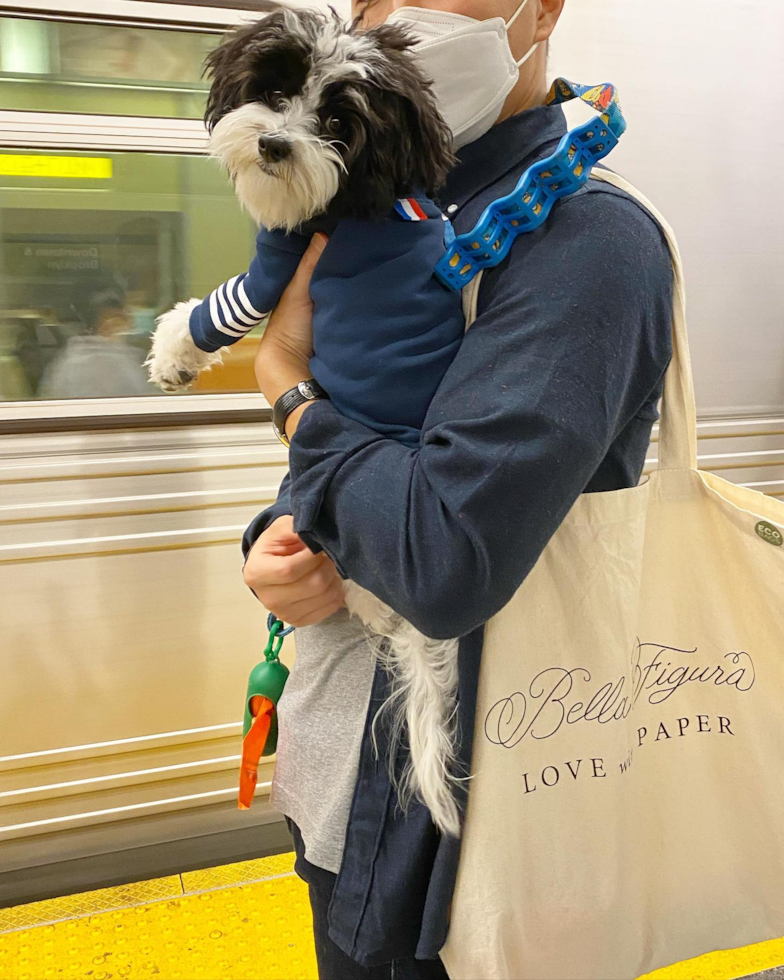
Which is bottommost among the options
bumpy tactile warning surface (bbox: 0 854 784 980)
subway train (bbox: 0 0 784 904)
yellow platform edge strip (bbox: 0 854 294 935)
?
yellow platform edge strip (bbox: 0 854 294 935)

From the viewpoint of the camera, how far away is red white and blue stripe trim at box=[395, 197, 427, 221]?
2.46 ft

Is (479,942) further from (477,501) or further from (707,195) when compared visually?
(707,195)

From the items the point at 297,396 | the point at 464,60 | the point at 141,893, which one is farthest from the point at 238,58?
the point at 141,893

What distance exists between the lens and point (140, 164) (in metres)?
1.90

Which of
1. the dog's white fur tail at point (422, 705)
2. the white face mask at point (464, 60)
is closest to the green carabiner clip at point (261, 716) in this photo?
the dog's white fur tail at point (422, 705)

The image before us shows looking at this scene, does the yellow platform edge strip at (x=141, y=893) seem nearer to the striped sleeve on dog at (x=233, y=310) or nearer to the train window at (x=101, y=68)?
the striped sleeve on dog at (x=233, y=310)

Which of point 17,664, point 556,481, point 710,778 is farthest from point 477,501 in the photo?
point 17,664

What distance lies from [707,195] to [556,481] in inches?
79.2

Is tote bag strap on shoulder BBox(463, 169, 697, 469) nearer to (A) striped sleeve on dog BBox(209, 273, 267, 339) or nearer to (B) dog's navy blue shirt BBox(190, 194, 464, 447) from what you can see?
(B) dog's navy blue shirt BBox(190, 194, 464, 447)

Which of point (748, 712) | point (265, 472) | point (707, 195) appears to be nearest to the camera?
point (748, 712)

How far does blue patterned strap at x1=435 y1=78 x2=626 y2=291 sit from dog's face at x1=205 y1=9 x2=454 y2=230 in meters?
0.10

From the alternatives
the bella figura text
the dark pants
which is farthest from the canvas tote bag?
the dark pants

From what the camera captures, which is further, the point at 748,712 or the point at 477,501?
the point at 748,712

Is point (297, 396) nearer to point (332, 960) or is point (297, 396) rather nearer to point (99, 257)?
point (332, 960)
